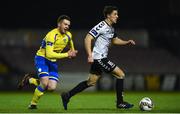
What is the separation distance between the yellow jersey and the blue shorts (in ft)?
0.27

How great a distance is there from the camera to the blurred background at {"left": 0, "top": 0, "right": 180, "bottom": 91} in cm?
2480

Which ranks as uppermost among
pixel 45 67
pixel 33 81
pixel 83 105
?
pixel 45 67

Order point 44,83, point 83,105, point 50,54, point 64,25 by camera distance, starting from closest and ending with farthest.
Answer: point 50,54 < point 64,25 < point 44,83 < point 83,105

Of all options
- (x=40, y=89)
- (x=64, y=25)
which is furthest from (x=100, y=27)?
(x=40, y=89)

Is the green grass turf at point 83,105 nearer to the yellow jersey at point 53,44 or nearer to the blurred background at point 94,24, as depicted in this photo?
the yellow jersey at point 53,44

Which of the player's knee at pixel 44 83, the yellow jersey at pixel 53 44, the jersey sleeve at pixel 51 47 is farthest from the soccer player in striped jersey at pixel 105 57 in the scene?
the jersey sleeve at pixel 51 47

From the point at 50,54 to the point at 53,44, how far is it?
0.68 ft

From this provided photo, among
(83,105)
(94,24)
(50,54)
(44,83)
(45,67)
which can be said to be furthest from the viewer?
(94,24)

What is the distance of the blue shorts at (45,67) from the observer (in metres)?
11.3

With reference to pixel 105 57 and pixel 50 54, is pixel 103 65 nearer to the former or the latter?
pixel 105 57

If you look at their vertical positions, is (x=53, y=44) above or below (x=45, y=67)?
above

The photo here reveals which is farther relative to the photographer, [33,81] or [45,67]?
[33,81]

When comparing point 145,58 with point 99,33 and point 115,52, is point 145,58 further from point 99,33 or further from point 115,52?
point 99,33

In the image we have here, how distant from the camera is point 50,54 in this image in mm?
10844
